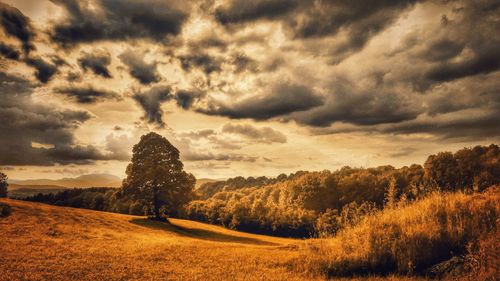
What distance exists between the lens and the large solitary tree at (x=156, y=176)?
3947 cm

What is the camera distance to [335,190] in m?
63.8

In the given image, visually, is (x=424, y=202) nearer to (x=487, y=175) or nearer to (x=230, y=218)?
(x=487, y=175)

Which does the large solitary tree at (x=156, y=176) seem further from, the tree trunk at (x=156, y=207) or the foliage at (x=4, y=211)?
the foliage at (x=4, y=211)

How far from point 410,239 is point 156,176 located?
35329mm

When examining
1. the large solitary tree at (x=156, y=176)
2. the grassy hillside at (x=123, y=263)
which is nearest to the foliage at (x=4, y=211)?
the grassy hillside at (x=123, y=263)

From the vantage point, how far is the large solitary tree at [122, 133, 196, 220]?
129ft

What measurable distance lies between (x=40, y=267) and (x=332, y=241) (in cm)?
985

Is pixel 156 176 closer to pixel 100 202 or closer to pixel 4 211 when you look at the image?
pixel 4 211

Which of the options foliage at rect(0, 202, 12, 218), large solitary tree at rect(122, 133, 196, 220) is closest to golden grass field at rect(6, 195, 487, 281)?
foliage at rect(0, 202, 12, 218)

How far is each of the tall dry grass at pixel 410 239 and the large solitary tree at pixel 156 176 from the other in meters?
32.6

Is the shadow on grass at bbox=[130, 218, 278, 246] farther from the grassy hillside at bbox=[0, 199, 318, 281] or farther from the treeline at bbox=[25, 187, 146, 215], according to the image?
the grassy hillside at bbox=[0, 199, 318, 281]

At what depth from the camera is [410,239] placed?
8.81 metres

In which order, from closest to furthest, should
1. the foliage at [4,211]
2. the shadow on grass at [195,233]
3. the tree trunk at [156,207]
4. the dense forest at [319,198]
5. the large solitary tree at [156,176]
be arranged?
the foliage at [4,211], the shadow on grass at [195,233], the large solitary tree at [156,176], the tree trunk at [156,207], the dense forest at [319,198]

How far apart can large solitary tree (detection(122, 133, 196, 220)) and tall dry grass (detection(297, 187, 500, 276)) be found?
Answer: 3261cm
